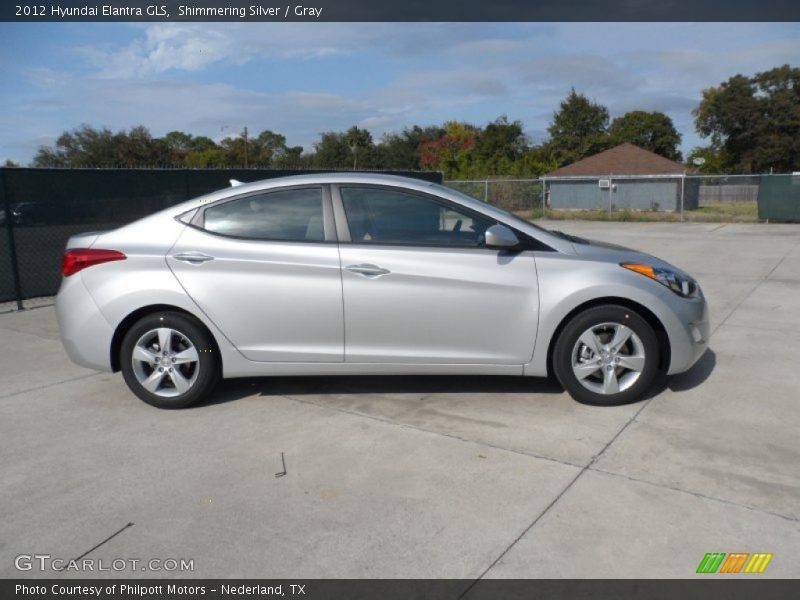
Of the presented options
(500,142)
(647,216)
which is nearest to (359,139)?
(500,142)

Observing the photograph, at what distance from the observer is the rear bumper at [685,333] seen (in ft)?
15.1

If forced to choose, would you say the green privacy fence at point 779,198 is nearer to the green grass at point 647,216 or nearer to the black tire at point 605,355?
the green grass at point 647,216

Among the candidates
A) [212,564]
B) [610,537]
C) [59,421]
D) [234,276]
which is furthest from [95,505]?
[610,537]

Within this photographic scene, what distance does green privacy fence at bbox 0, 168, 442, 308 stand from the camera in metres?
8.61

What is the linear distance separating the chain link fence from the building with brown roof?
5 cm

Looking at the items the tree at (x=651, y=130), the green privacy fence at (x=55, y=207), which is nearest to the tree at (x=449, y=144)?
the tree at (x=651, y=130)

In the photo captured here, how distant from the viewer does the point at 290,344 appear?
469 cm

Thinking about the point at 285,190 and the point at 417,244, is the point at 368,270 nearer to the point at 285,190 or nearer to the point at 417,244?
the point at 417,244

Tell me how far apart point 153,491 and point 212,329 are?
1.34 meters

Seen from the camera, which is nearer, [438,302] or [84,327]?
[438,302]

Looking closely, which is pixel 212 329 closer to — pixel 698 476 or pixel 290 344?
pixel 290 344

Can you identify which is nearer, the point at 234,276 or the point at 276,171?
the point at 234,276

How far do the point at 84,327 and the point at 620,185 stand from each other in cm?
3560
